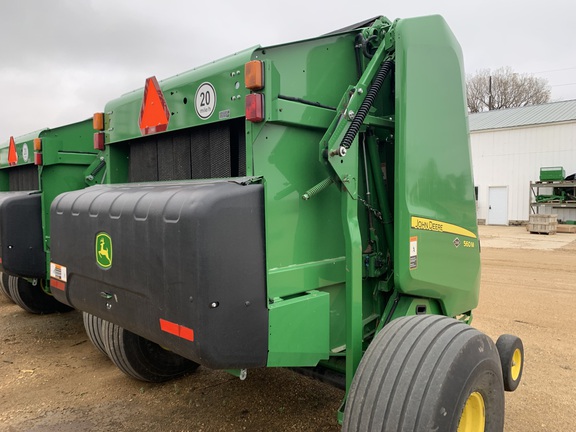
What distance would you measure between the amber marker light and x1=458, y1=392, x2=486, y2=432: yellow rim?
173 cm

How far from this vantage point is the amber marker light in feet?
6.56

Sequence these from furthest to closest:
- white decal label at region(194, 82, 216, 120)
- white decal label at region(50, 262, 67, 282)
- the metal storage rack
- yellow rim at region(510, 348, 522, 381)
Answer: the metal storage rack, yellow rim at region(510, 348, 522, 381), white decal label at region(50, 262, 67, 282), white decal label at region(194, 82, 216, 120)

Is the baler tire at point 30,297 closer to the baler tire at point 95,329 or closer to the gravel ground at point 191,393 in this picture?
A: the gravel ground at point 191,393

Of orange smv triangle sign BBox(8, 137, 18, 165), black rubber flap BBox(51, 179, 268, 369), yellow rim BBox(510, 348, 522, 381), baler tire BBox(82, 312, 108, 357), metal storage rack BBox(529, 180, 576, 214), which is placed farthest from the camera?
metal storage rack BBox(529, 180, 576, 214)

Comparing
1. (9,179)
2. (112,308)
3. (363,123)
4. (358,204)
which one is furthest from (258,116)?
(9,179)

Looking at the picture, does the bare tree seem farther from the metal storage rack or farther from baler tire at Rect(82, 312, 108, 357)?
baler tire at Rect(82, 312, 108, 357)

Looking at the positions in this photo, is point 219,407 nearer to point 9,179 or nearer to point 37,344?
point 37,344

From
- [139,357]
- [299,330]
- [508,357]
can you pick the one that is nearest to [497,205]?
[508,357]

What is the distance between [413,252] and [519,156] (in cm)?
2116

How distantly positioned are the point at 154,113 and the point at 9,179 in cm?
393

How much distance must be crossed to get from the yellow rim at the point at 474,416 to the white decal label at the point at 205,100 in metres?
1.85

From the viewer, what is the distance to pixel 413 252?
8.10ft

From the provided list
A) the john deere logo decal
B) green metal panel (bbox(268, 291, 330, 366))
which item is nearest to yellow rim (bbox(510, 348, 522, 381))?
green metal panel (bbox(268, 291, 330, 366))

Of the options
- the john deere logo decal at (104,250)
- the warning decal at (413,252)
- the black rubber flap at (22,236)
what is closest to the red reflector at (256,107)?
the john deere logo decal at (104,250)
